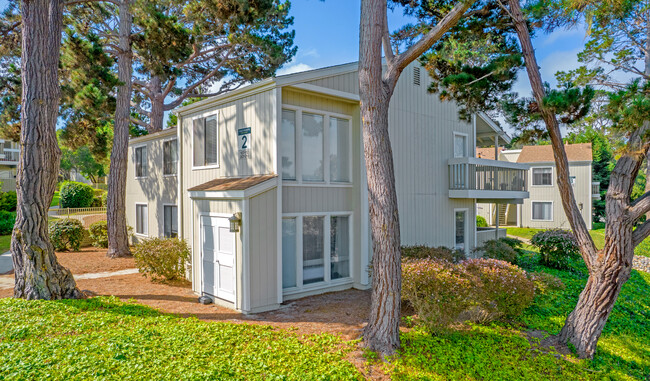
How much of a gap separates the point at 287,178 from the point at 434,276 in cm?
376

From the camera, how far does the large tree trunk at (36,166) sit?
290 inches

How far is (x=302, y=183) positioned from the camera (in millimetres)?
8477

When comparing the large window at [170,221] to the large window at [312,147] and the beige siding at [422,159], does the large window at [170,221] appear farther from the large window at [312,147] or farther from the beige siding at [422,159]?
the beige siding at [422,159]

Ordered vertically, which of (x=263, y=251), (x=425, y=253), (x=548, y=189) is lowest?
(x=425, y=253)

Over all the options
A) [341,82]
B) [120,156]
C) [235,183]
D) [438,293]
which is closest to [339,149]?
[341,82]

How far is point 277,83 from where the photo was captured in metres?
7.81

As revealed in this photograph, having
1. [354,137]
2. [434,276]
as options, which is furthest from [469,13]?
[434,276]

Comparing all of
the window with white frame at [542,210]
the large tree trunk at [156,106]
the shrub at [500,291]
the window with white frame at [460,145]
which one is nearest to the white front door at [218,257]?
the shrub at [500,291]

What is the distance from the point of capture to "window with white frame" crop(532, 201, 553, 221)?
1002 inches

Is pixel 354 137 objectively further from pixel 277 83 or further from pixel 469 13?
pixel 469 13

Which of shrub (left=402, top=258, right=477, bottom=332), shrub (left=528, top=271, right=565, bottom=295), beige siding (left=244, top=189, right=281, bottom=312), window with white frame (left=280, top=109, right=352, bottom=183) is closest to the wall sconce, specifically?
beige siding (left=244, top=189, right=281, bottom=312)

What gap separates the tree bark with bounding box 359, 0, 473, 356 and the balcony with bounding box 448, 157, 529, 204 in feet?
21.2

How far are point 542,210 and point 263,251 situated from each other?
24.5 m

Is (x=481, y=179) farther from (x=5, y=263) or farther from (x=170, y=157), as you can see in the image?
(x=5, y=263)
